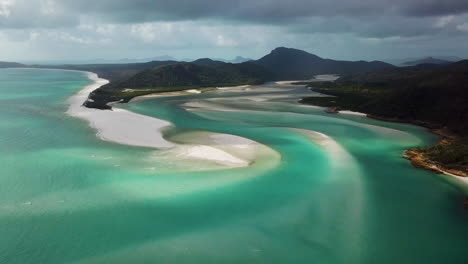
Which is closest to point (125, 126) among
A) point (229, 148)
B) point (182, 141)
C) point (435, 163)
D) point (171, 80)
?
Result: point (182, 141)

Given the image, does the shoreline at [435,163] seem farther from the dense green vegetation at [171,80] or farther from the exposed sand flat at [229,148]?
the dense green vegetation at [171,80]

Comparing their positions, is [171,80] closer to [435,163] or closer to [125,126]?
[125,126]

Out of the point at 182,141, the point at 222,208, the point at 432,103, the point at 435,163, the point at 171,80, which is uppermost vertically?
the point at 432,103

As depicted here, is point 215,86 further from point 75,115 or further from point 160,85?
point 75,115

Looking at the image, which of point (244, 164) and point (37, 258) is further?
point (244, 164)

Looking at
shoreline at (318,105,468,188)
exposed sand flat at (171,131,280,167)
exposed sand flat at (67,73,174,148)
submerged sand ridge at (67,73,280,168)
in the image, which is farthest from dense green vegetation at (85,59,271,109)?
shoreline at (318,105,468,188)

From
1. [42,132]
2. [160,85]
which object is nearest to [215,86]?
[160,85]
